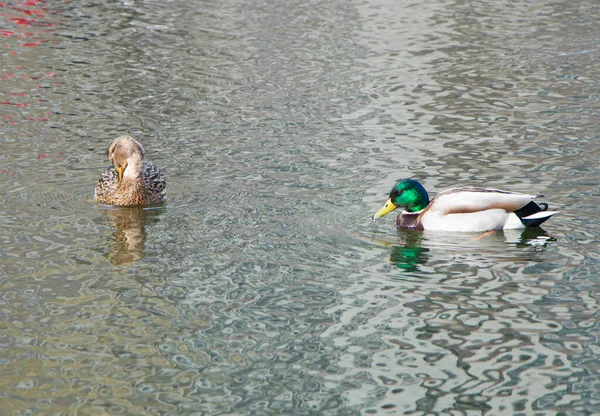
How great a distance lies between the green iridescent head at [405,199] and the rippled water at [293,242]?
0.68 ft

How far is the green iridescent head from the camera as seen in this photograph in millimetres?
9797

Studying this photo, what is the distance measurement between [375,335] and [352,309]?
51 cm

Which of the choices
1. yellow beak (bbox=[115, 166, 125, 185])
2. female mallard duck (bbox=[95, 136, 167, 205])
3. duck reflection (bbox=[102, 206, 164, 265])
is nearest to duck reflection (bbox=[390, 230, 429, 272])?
duck reflection (bbox=[102, 206, 164, 265])

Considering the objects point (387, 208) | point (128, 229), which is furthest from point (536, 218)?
point (128, 229)

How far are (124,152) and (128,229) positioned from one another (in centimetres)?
136

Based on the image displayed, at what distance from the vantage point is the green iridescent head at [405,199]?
9.80 metres

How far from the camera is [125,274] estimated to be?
845cm

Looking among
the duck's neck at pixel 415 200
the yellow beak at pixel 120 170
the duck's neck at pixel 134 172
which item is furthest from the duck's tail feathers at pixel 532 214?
the yellow beak at pixel 120 170

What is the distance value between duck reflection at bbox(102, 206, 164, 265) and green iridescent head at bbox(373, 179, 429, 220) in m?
2.20

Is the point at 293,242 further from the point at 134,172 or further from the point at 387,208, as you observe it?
the point at 134,172

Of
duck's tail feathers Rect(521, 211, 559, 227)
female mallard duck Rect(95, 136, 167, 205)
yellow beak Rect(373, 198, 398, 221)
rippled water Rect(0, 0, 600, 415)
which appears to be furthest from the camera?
female mallard duck Rect(95, 136, 167, 205)

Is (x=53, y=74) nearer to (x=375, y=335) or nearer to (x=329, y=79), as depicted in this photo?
(x=329, y=79)

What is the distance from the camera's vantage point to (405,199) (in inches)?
386

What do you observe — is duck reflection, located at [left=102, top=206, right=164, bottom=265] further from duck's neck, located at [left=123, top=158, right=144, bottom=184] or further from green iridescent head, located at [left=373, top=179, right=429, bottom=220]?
green iridescent head, located at [left=373, top=179, right=429, bottom=220]
